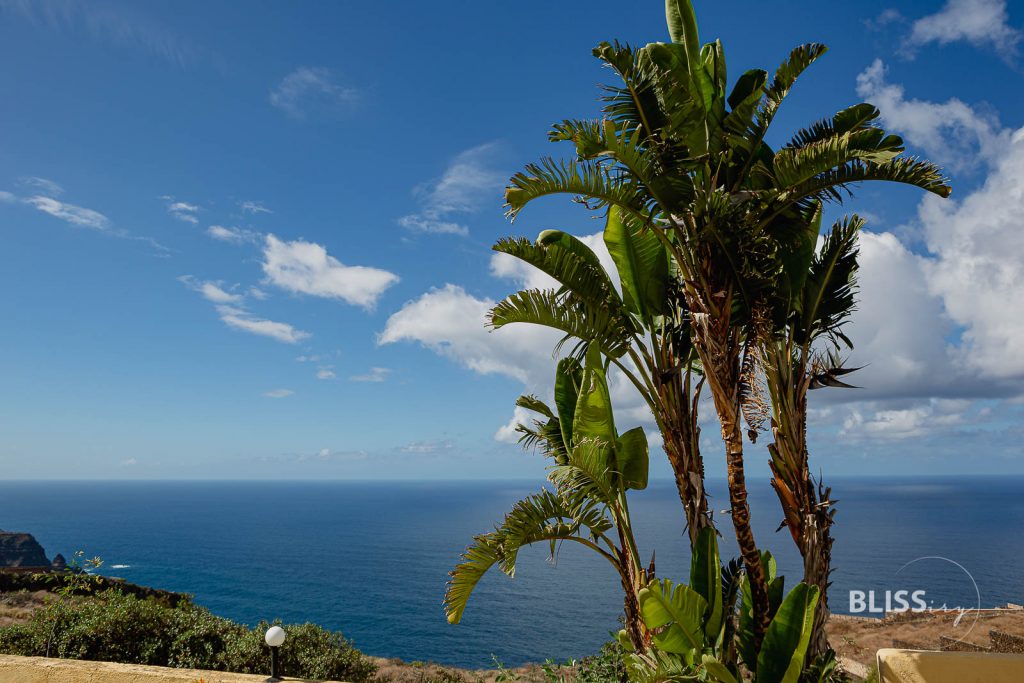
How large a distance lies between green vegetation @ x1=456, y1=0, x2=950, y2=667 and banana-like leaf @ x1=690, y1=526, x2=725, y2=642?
0.43ft

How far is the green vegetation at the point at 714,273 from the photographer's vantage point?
523cm

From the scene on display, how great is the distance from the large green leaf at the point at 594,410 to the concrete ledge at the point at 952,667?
9.63 feet

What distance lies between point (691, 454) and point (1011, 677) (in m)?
2.94

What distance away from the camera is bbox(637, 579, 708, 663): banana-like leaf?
489 centimetres

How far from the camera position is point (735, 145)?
5871 millimetres

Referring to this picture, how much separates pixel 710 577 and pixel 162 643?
6.66m

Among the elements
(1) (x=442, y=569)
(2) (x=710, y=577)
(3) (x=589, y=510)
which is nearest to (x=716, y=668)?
(2) (x=710, y=577)

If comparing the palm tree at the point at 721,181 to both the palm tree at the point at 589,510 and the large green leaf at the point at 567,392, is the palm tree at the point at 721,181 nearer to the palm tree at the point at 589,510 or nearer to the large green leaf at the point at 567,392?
the palm tree at the point at 589,510

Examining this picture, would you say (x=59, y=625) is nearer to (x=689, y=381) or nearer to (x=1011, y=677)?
(x=689, y=381)

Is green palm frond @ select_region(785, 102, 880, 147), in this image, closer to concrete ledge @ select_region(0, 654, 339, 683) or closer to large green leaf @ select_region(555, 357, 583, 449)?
large green leaf @ select_region(555, 357, 583, 449)

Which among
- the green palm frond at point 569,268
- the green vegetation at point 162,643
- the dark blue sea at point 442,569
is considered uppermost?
the green palm frond at point 569,268

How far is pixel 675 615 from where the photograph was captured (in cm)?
494

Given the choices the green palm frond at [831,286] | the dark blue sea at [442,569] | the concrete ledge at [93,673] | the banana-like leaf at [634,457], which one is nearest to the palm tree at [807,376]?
the green palm frond at [831,286]

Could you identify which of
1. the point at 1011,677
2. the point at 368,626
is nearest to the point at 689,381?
the point at 1011,677
